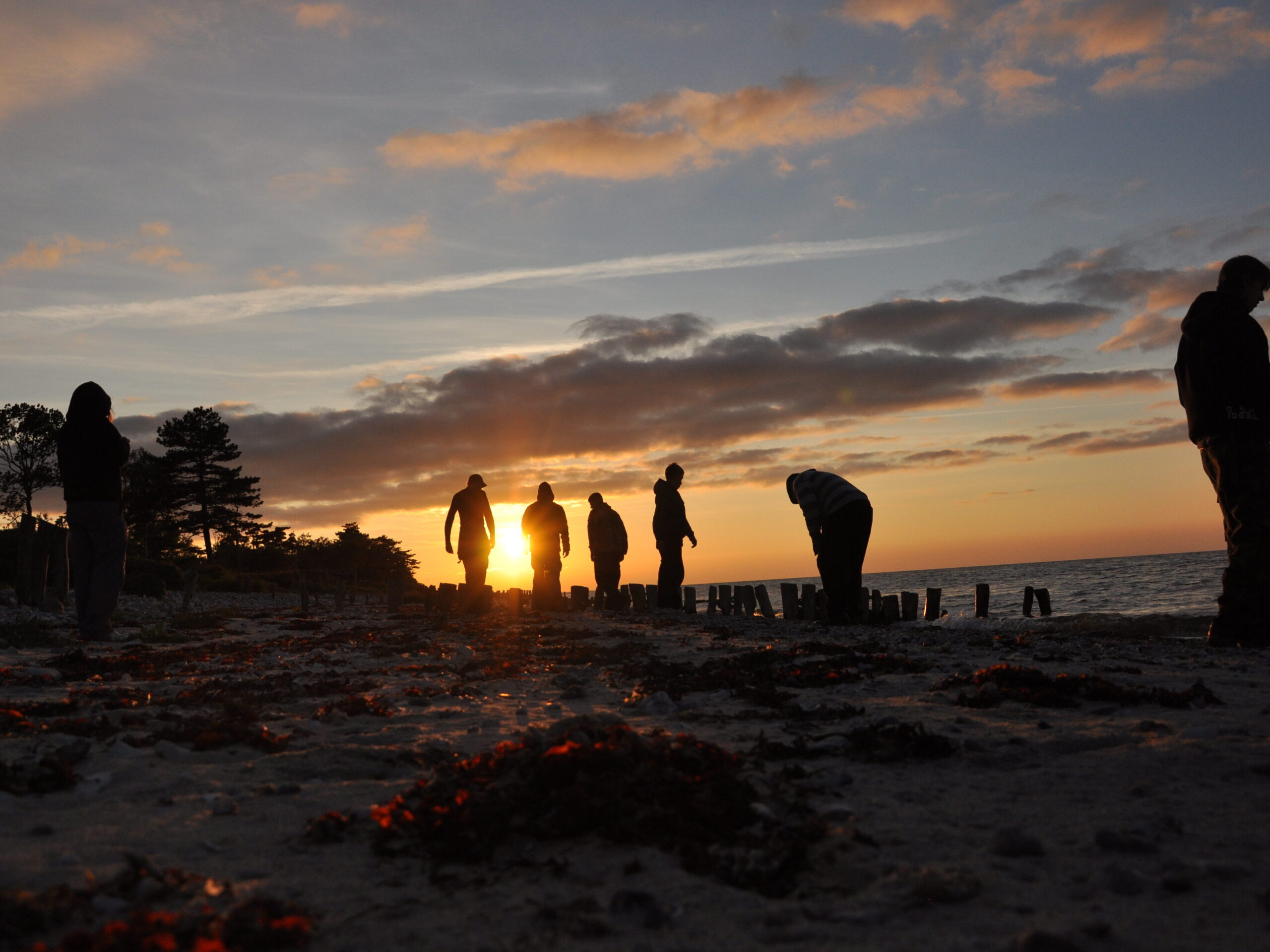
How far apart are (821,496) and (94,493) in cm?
981

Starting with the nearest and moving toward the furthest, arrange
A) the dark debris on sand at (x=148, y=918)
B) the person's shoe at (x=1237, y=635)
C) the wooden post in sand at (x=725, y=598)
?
the dark debris on sand at (x=148, y=918), the person's shoe at (x=1237, y=635), the wooden post in sand at (x=725, y=598)

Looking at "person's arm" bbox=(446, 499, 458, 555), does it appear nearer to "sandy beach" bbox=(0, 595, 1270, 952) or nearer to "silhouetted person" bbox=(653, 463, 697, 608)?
"silhouetted person" bbox=(653, 463, 697, 608)

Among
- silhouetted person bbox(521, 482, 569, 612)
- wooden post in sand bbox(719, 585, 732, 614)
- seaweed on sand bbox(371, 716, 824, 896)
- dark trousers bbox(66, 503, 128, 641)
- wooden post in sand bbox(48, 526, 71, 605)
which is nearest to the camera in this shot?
seaweed on sand bbox(371, 716, 824, 896)

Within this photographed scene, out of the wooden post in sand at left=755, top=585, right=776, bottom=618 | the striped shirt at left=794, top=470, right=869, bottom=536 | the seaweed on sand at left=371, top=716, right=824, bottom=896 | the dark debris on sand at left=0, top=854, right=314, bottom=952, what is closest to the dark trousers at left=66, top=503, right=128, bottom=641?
the seaweed on sand at left=371, top=716, right=824, bottom=896

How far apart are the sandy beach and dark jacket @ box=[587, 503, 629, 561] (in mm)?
13635

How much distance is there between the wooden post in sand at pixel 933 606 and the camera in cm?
1747

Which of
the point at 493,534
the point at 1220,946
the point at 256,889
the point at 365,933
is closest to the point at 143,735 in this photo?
the point at 256,889

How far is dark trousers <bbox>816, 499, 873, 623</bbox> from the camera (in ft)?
41.1

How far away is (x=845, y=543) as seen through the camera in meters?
12.6

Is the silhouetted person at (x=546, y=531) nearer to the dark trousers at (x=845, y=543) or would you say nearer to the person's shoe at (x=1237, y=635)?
the dark trousers at (x=845, y=543)

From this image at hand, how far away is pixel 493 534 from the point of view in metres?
16.8

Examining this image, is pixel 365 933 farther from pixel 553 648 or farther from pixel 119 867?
pixel 553 648

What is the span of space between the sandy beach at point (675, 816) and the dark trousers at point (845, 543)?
19.9 ft

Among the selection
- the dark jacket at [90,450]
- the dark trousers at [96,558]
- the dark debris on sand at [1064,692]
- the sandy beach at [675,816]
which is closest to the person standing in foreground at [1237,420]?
the sandy beach at [675,816]
